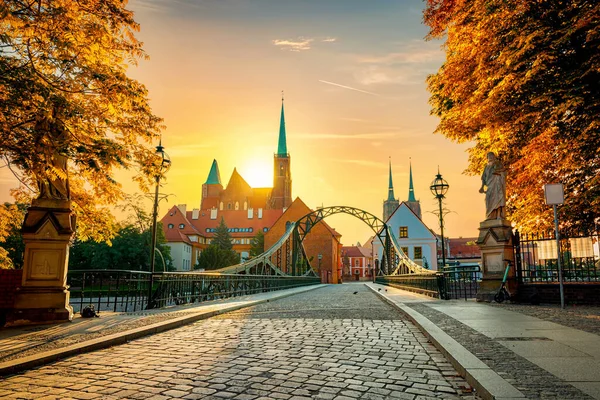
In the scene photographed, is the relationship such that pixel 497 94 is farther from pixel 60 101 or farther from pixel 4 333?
pixel 4 333

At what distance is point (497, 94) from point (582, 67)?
1.91 m

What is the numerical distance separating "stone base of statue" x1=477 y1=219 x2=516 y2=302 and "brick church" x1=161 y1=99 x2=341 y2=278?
212 feet

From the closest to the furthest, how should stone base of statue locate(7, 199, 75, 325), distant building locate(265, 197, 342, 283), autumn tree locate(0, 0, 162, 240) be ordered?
autumn tree locate(0, 0, 162, 240), stone base of statue locate(7, 199, 75, 325), distant building locate(265, 197, 342, 283)

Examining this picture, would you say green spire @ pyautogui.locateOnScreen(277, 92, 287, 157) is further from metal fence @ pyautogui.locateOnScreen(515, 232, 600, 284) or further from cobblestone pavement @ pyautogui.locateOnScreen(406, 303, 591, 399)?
cobblestone pavement @ pyautogui.locateOnScreen(406, 303, 591, 399)

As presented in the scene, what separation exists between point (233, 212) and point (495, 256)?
9330 centimetres

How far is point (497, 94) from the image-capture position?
11031mm

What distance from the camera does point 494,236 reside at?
1221cm

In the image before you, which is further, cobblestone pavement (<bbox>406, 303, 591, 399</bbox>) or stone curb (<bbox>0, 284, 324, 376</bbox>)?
stone curb (<bbox>0, 284, 324, 376</bbox>)

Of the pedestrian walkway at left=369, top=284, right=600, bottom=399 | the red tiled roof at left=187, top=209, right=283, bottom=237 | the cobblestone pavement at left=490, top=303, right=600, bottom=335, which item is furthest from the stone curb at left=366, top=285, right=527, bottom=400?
the red tiled roof at left=187, top=209, right=283, bottom=237

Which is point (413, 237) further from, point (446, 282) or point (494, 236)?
point (494, 236)

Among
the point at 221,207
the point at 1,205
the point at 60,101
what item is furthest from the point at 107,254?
the point at 221,207

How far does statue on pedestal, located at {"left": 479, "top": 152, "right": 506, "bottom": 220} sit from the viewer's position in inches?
484

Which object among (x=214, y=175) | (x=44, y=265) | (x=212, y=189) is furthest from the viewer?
(x=214, y=175)

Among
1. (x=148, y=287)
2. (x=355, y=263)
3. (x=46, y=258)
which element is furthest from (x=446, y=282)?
(x=355, y=263)
